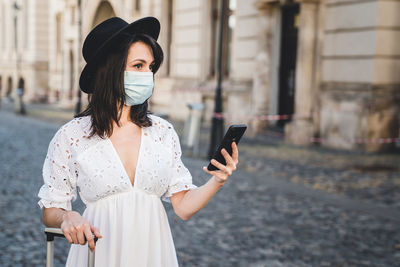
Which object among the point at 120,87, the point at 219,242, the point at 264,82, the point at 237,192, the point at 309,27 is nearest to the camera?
the point at 120,87

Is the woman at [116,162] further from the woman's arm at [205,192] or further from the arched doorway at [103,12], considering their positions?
the arched doorway at [103,12]

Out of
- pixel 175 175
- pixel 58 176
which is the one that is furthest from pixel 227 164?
pixel 58 176

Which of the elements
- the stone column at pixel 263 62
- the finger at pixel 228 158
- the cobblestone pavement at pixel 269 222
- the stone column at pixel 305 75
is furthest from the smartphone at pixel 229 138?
the stone column at pixel 263 62

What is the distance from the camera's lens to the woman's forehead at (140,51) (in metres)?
2.16

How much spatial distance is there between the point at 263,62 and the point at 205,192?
12.5 metres

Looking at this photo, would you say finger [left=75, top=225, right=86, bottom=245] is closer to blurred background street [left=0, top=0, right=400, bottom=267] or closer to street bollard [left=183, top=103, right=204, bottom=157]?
blurred background street [left=0, top=0, right=400, bottom=267]

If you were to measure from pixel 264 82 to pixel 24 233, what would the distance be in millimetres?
10121

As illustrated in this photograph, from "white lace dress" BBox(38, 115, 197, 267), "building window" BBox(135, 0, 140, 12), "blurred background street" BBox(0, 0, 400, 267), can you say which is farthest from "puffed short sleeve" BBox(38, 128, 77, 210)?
"building window" BBox(135, 0, 140, 12)

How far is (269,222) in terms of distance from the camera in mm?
5895

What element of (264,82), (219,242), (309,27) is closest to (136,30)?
(219,242)

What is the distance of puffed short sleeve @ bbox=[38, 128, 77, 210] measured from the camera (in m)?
2.10

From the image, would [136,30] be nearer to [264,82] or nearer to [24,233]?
[24,233]

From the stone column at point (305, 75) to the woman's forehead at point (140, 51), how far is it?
10894 millimetres

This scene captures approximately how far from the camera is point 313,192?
292 inches
